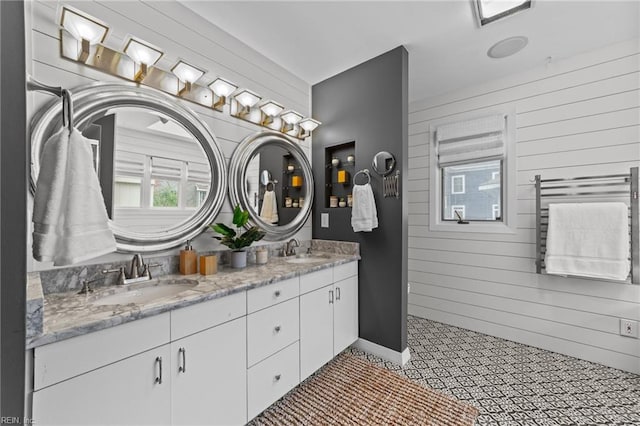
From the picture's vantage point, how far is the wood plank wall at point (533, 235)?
2008 millimetres

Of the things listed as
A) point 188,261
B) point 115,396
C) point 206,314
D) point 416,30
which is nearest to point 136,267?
point 188,261

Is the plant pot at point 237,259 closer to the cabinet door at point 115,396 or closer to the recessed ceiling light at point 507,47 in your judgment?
the cabinet door at point 115,396

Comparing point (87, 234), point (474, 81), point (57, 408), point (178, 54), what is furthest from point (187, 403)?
point (474, 81)

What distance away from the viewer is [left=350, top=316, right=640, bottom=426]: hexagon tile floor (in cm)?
157

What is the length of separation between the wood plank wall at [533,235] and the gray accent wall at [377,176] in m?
0.98

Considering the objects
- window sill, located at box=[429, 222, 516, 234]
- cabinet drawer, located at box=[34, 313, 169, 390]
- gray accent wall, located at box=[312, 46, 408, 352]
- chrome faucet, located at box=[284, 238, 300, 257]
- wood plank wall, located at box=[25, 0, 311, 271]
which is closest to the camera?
cabinet drawer, located at box=[34, 313, 169, 390]

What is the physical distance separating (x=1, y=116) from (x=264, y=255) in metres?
1.74

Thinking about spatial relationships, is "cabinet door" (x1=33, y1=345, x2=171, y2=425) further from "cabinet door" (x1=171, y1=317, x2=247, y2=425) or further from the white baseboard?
the white baseboard

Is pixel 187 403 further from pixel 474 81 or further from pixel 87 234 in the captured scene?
pixel 474 81

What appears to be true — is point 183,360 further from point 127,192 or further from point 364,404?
point 364,404

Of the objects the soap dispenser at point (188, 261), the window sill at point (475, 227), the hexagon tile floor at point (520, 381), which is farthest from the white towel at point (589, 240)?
the soap dispenser at point (188, 261)

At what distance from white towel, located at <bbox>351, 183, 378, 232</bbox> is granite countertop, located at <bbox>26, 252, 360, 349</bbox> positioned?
0.63 m

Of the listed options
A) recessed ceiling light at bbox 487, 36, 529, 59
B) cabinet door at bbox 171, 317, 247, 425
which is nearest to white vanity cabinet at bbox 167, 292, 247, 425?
cabinet door at bbox 171, 317, 247, 425

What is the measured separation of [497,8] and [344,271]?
2.14 meters
